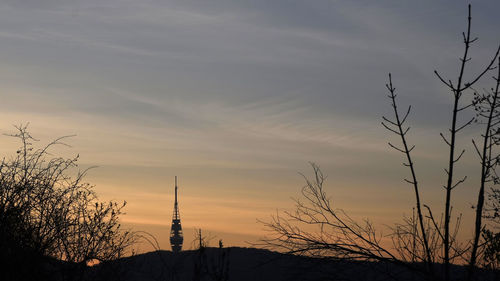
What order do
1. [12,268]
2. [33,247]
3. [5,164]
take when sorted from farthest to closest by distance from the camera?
1. [5,164]
2. [33,247]
3. [12,268]

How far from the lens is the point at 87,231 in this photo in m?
26.4

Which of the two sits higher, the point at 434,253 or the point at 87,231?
the point at 87,231

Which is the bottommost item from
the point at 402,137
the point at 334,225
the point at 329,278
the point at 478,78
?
the point at 329,278

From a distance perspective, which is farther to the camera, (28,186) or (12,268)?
(28,186)

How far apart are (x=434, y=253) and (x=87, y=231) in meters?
16.2

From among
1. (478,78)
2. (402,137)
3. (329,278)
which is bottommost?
(329,278)

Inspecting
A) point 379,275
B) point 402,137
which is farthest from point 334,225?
point 402,137

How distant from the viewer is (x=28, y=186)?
17.5 meters

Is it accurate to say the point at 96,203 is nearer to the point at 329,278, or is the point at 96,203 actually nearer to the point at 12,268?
the point at 12,268

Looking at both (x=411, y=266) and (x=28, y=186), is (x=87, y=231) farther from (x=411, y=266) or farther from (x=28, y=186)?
(x=411, y=266)

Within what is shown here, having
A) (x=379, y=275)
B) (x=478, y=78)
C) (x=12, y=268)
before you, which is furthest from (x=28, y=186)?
(x=478, y=78)

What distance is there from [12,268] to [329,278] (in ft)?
24.7

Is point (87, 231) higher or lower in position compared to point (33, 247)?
higher

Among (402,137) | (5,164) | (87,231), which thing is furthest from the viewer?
(87,231)
